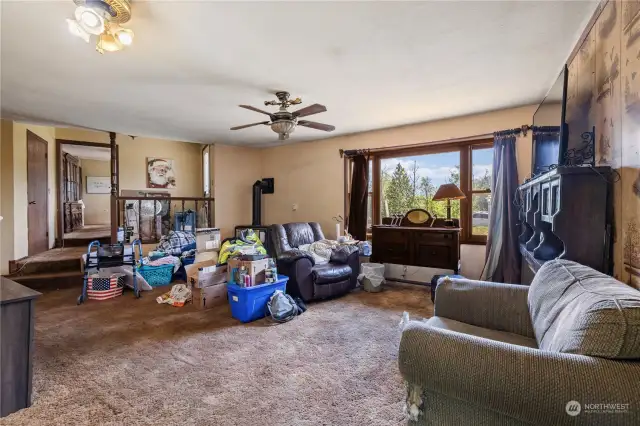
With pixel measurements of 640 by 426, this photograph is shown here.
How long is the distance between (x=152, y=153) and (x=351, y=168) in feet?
15.6

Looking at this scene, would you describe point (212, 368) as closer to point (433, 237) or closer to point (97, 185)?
point (433, 237)

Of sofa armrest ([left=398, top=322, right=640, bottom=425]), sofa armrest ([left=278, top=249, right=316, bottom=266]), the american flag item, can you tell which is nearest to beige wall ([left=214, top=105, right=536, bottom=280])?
sofa armrest ([left=278, top=249, right=316, bottom=266])

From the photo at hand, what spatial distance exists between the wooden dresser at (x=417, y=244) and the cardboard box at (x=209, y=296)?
2.13 metres

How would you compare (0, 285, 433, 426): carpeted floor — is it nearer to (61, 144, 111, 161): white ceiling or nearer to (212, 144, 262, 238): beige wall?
(212, 144, 262, 238): beige wall

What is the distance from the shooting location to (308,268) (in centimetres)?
363

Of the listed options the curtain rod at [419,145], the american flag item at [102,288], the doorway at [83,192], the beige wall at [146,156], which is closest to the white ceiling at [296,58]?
the curtain rod at [419,145]

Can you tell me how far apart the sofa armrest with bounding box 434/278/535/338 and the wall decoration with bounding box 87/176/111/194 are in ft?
34.2

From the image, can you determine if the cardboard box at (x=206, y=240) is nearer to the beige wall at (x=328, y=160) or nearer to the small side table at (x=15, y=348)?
the beige wall at (x=328, y=160)

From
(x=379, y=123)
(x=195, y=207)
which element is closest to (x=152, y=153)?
(x=195, y=207)

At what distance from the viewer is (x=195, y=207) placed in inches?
257

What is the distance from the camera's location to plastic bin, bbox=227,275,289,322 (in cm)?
303

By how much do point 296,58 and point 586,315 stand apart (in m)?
2.41

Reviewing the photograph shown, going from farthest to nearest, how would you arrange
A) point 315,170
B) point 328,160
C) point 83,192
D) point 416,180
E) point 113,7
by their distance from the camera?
point 83,192, point 315,170, point 328,160, point 416,180, point 113,7

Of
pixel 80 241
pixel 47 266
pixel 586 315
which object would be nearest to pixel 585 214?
pixel 586 315
